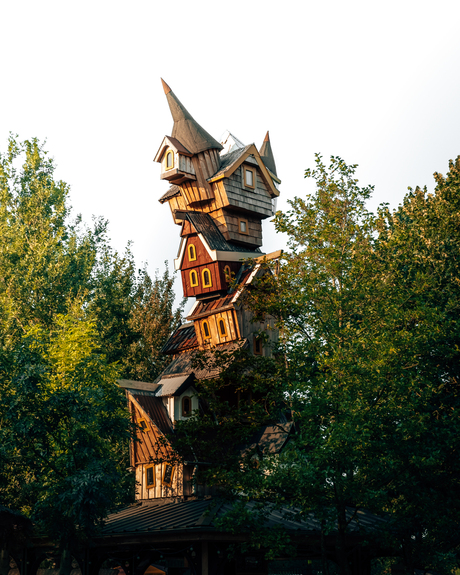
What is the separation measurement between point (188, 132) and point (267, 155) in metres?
5.52

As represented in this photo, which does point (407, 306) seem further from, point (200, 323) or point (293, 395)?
point (200, 323)

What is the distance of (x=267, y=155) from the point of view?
29.1 m

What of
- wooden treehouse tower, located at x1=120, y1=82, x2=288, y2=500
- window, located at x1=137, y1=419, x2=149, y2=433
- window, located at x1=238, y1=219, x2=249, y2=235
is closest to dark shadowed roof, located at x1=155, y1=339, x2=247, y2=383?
wooden treehouse tower, located at x1=120, y1=82, x2=288, y2=500

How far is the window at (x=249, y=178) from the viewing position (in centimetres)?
2536

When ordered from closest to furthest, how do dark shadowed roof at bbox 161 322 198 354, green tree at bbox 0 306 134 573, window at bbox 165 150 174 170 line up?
1. green tree at bbox 0 306 134 573
2. window at bbox 165 150 174 170
3. dark shadowed roof at bbox 161 322 198 354

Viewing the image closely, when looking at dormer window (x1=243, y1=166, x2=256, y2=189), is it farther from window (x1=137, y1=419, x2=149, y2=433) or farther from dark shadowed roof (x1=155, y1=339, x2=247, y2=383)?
window (x1=137, y1=419, x2=149, y2=433)

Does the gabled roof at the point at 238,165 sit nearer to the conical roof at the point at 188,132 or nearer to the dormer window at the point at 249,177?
the dormer window at the point at 249,177

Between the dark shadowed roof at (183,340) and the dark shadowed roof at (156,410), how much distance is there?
11.2ft

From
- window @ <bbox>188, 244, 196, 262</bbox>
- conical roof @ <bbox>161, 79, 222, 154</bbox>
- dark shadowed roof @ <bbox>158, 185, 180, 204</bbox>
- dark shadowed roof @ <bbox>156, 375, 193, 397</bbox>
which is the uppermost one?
conical roof @ <bbox>161, 79, 222, 154</bbox>

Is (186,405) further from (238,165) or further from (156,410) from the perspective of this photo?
(238,165)

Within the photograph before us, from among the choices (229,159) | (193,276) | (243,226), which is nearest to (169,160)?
(229,159)

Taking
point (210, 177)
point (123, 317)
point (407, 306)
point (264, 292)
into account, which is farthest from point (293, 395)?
point (123, 317)

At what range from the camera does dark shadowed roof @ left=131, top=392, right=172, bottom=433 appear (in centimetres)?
2133

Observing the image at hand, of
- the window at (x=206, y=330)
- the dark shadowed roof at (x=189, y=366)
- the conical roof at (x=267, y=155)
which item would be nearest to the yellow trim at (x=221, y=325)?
the dark shadowed roof at (x=189, y=366)
